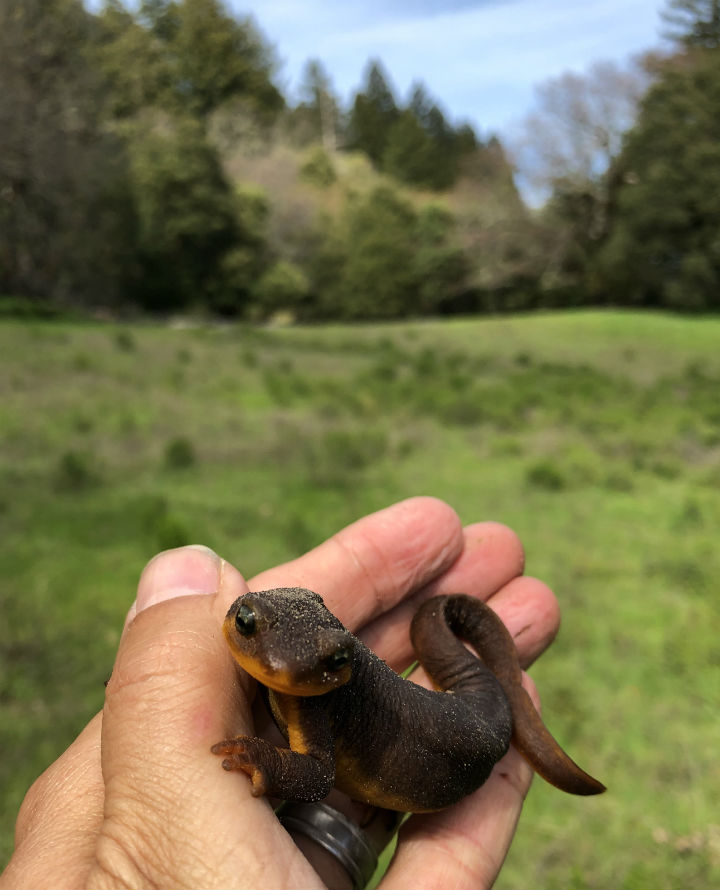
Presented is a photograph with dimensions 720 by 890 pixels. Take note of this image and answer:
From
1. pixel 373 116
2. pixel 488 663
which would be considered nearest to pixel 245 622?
pixel 488 663

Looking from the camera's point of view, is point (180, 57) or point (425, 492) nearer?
point (425, 492)

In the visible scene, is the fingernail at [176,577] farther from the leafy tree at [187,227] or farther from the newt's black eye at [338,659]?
the leafy tree at [187,227]

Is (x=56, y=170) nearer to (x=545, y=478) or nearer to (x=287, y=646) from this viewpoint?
(x=545, y=478)

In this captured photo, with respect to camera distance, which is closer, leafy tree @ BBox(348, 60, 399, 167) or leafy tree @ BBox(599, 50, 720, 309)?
leafy tree @ BBox(599, 50, 720, 309)

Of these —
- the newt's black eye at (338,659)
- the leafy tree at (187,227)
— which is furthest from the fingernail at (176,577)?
the leafy tree at (187,227)

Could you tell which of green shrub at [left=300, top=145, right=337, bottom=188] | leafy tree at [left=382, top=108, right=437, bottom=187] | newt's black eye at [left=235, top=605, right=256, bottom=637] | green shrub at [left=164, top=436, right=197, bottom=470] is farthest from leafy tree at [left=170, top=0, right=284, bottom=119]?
newt's black eye at [left=235, top=605, right=256, bottom=637]

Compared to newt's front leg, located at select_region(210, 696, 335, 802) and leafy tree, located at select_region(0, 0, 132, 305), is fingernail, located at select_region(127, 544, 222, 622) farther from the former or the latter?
leafy tree, located at select_region(0, 0, 132, 305)

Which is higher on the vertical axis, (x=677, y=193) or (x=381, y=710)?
(x=677, y=193)
